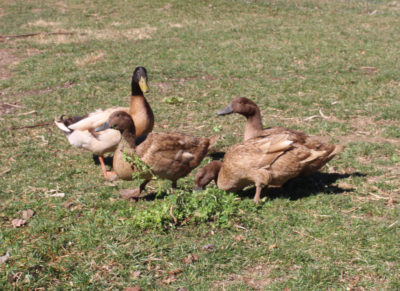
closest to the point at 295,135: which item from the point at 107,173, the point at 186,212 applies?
the point at 186,212

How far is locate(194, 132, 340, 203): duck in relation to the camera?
5223mm

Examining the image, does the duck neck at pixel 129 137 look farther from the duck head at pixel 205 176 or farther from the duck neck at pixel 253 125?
the duck neck at pixel 253 125

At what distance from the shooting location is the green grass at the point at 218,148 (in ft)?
13.9

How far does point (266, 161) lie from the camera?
5246mm

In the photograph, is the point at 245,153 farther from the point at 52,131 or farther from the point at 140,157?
the point at 52,131

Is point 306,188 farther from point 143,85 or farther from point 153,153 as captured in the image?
point 143,85

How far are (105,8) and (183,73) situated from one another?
9.76 metres

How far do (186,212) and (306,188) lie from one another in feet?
5.65

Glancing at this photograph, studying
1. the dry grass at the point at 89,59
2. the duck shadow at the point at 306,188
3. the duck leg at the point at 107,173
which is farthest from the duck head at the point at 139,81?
the dry grass at the point at 89,59

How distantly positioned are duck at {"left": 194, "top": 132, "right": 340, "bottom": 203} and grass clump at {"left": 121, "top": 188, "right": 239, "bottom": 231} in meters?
0.46

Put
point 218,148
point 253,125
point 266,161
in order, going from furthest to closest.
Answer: point 218,148, point 253,125, point 266,161

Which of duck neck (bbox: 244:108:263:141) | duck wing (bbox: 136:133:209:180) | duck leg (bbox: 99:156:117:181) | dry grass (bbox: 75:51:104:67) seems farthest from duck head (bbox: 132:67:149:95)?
dry grass (bbox: 75:51:104:67)

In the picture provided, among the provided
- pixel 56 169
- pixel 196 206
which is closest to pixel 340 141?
pixel 196 206

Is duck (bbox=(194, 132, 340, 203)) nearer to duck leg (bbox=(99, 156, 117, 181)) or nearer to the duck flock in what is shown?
the duck flock
